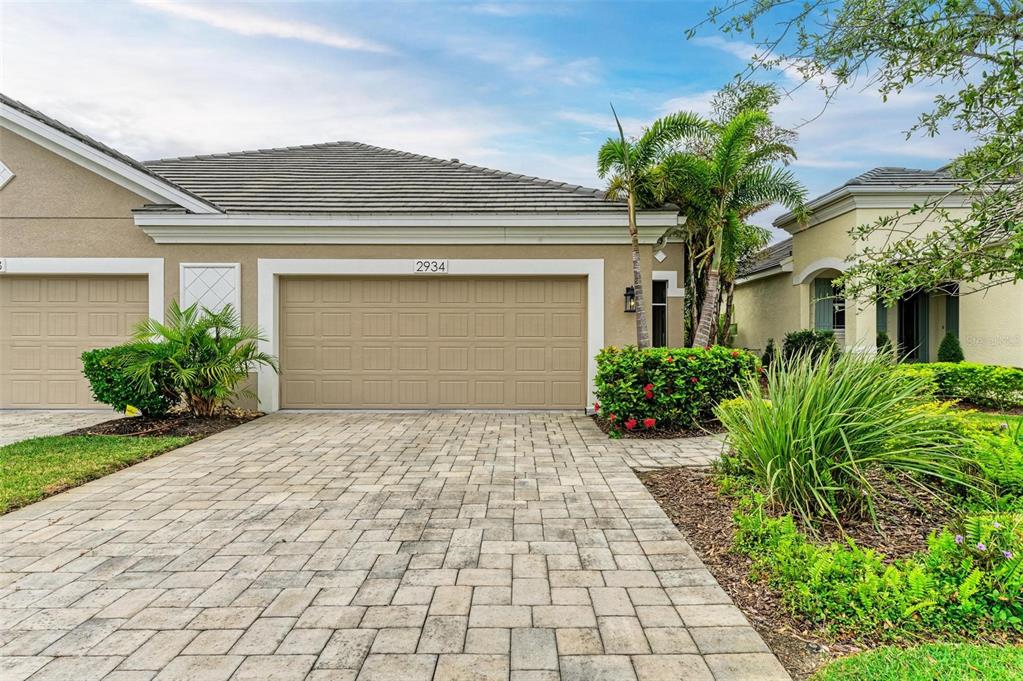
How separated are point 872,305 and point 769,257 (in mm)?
8096

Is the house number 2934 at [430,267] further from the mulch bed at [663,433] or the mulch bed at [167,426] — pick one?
the mulch bed at [663,433]

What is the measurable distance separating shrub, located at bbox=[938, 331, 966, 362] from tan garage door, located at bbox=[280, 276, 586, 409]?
28.7ft

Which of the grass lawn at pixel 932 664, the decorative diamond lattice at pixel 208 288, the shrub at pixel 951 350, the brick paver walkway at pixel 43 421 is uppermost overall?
the decorative diamond lattice at pixel 208 288

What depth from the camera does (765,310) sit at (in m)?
15.8

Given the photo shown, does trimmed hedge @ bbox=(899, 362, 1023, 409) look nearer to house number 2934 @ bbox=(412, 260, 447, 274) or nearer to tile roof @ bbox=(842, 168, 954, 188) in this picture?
tile roof @ bbox=(842, 168, 954, 188)

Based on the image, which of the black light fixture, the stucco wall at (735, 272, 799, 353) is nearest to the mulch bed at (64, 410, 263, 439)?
the black light fixture

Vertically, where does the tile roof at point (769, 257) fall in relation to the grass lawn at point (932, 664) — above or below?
above

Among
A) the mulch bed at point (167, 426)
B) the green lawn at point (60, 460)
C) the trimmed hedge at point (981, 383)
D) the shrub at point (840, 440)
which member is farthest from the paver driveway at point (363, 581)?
the trimmed hedge at point (981, 383)

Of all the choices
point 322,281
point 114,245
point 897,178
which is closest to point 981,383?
point 897,178

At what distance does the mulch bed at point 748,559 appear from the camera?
90.7 inches

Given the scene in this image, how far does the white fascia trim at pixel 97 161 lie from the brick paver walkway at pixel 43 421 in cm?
359

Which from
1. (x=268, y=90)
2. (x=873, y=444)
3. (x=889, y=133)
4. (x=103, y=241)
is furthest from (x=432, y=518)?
(x=268, y=90)

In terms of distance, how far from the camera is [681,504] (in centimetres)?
412

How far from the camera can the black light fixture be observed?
852cm
